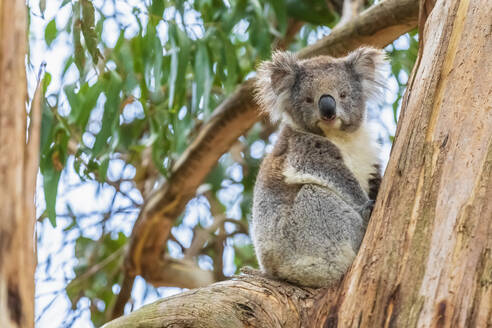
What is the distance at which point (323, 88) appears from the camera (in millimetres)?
3145

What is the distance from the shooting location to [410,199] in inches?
81.4

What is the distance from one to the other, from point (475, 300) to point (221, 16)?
249 cm

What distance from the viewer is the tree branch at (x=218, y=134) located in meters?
3.67

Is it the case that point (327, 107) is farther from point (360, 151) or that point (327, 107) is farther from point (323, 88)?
point (360, 151)

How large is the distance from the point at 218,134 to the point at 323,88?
1215 millimetres

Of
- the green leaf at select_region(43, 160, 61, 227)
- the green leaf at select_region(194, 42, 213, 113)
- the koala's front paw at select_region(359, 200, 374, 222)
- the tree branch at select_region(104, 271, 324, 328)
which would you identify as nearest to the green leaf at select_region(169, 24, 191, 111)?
the green leaf at select_region(194, 42, 213, 113)

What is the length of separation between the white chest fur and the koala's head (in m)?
0.04

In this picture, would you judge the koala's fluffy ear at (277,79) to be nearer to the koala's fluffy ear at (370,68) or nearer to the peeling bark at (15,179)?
the koala's fluffy ear at (370,68)

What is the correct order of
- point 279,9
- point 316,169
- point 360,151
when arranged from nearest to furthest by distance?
point 316,169 < point 360,151 < point 279,9

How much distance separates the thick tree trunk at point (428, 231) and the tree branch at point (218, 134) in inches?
51.7

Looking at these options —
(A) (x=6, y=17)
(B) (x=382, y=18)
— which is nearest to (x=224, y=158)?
(B) (x=382, y=18)

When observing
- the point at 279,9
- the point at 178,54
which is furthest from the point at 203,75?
the point at 279,9

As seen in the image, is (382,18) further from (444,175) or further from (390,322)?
(390,322)

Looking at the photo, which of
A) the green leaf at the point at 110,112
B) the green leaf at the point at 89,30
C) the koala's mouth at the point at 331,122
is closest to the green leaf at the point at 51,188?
the green leaf at the point at 110,112
